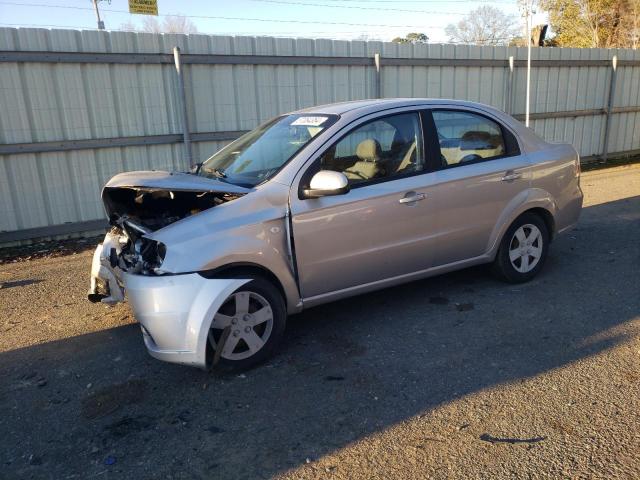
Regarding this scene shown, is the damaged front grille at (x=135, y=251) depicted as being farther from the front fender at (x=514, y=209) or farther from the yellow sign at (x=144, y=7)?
the yellow sign at (x=144, y=7)

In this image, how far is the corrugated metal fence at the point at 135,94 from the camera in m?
6.97

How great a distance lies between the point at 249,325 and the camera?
3648 millimetres

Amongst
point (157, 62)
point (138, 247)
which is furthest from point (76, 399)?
point (157, 62)

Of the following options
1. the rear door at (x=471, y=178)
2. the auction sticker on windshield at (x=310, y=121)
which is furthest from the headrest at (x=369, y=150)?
the rear door at (x=471, y=178)

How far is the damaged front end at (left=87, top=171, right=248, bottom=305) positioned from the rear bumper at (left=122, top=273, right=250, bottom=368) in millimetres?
122

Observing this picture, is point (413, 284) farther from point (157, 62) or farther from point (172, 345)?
point (157, 62)

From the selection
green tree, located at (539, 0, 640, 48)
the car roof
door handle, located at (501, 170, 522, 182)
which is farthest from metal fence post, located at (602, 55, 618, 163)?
green tree, located at (539, 0, 640, 48)

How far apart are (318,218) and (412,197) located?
86 cm

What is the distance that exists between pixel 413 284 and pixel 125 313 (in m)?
2.75

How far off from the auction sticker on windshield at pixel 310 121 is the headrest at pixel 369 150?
36 cm

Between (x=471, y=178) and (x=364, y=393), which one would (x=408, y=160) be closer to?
(x=471, y=178)

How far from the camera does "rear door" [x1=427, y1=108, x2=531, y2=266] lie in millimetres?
4453

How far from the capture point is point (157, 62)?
762 centimetres

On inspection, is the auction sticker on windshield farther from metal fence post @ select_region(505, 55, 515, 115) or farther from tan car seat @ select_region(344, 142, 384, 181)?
metal fence post @ select_region(505, 55, 515, 115)
